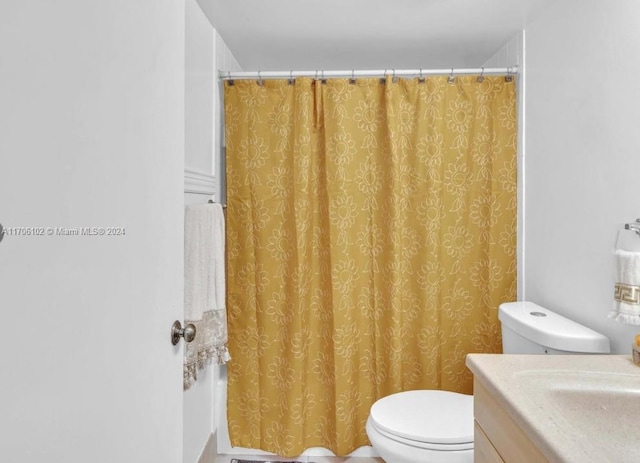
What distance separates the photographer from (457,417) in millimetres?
1590

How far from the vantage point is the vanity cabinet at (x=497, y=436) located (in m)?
0.79

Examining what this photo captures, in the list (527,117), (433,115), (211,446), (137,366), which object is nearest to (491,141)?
(527,117)

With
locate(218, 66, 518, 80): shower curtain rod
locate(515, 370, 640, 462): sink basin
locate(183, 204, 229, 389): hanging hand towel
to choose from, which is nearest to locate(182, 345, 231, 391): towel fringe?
locate(183, 204, 229, 389): hanging hand towel

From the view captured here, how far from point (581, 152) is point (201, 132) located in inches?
64.4

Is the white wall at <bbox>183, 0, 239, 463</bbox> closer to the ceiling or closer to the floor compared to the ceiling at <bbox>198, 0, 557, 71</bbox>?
closer to the floor

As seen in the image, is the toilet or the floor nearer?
the toilet

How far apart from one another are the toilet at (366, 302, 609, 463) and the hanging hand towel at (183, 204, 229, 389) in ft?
2.44

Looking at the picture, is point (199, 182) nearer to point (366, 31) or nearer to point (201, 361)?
point (201, 361)

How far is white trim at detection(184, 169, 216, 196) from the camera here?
167 cm

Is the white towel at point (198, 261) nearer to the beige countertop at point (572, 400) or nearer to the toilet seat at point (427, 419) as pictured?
the toilet seat at point (427, 419)

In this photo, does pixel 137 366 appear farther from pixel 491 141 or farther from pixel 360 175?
pixel 491 141

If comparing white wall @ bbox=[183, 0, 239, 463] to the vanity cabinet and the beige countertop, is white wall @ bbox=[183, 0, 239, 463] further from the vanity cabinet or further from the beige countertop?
the beige countertop

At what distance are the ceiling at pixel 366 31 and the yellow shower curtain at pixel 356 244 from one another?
24 cm

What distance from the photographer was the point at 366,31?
204cm
